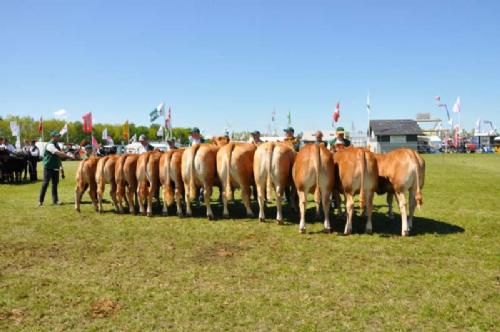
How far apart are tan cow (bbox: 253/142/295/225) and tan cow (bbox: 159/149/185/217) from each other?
1.95 m

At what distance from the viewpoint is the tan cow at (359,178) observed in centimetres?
770

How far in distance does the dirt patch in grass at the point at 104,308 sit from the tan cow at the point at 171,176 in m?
5.00

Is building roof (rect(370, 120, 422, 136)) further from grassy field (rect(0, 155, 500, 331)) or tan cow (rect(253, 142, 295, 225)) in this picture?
tan cow (rect(253, 142, 295, 225))

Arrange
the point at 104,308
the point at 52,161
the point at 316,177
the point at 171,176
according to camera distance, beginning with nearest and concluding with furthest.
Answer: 1. the point at 104,308
2. the point at 316,177
3. the point at 171,176
4. the point at 52,161

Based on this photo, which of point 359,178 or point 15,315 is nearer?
point 15,315

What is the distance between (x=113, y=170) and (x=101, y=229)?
2.22 meters

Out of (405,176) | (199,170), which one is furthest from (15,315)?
(405,176)

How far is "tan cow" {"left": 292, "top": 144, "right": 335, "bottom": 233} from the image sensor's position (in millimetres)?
7949

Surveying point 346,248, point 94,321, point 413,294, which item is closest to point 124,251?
point 94,321

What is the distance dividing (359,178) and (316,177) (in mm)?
800

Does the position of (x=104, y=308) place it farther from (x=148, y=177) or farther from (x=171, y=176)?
(x=148, y=177)

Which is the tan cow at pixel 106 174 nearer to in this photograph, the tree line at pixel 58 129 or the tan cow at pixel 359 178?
the tan cow at pixel 359 178

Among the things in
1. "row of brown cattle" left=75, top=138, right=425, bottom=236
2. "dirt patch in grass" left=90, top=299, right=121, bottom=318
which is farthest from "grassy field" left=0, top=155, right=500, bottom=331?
"row of brown cattle" left=75, top=138, right=425, bottom=236

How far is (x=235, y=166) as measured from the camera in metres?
9.19
